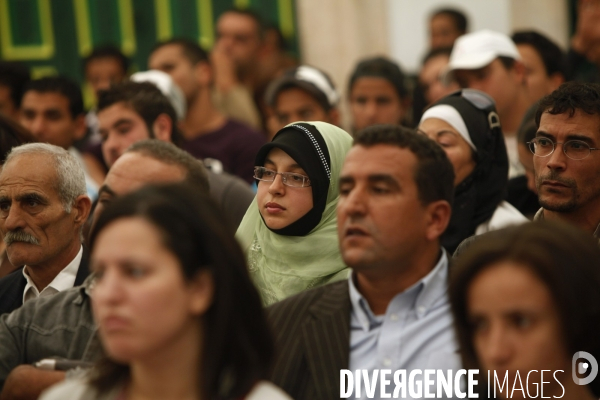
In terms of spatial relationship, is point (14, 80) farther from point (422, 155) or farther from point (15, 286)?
point (422, 155)

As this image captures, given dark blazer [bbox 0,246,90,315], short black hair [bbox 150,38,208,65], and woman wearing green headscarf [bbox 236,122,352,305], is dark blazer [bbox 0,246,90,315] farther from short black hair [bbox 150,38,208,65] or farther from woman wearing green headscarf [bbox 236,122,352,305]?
short black hair [bbox 150,38,208,65]

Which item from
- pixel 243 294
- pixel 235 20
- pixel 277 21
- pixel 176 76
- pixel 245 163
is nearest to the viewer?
pixel 243 294

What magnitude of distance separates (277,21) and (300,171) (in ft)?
18.9

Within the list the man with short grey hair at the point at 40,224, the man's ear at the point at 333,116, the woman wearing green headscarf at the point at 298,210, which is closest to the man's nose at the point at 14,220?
the man with short grey hair at the point at 40,224

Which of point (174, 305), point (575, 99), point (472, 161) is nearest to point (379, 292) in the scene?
point (174, 305)

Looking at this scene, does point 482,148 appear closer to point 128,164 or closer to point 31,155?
point 128,164

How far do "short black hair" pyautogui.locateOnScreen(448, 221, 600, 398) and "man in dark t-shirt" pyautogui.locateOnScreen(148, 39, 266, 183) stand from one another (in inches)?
157

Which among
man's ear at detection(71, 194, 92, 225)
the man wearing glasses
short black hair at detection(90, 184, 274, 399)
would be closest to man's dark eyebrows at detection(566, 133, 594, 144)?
the man wearing glasses

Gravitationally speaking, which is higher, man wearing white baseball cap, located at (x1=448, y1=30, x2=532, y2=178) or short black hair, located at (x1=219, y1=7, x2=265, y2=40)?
short black hair, located at (x1=219, y1=7, x2=265, y2=40)

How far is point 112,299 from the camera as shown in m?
2.74

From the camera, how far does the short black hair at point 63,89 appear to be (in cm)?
809

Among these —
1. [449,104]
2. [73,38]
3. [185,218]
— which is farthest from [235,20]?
[185,218]

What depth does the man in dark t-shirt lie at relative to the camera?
754 cm

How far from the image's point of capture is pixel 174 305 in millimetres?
2801
